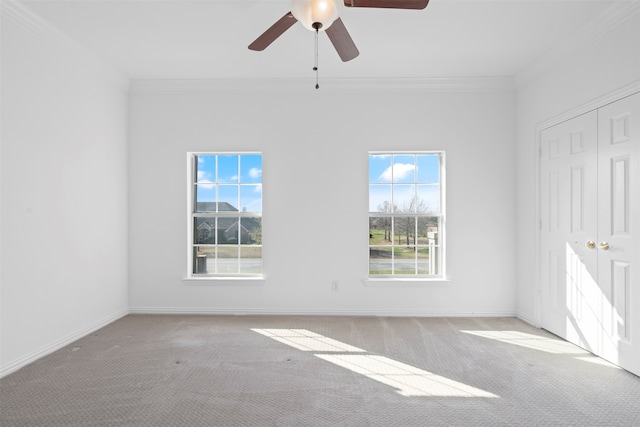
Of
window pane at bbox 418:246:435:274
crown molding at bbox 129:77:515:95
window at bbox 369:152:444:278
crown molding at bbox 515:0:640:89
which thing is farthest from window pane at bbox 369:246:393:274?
crown molding at bbox 515:0:640:89

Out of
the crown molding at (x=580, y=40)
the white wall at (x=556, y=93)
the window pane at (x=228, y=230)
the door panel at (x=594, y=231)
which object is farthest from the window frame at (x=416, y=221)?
the window pane at (x=228, y=230)

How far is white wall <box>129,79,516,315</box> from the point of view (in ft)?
15.0

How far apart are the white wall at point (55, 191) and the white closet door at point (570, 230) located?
15.3 ft

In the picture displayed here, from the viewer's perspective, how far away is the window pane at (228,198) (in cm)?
484

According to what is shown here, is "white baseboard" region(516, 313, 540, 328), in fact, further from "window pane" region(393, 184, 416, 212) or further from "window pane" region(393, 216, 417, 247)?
"window pane" region(393, 184, 416, 212)

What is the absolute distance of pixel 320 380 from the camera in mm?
2799

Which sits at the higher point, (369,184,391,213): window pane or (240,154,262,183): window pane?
(240,154,262,183): window pane

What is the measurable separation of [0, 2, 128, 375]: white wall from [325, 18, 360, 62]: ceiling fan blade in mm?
2437

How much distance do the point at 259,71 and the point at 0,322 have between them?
3262 mm

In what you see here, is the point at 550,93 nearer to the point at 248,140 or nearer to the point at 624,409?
the point at 624,409

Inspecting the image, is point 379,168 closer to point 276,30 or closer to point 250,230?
point 250,230

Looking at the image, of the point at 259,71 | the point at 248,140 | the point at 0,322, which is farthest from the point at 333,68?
the point at 0,322

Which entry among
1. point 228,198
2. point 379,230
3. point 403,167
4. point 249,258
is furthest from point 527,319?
point 228,198

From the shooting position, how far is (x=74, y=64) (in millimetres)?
3680
